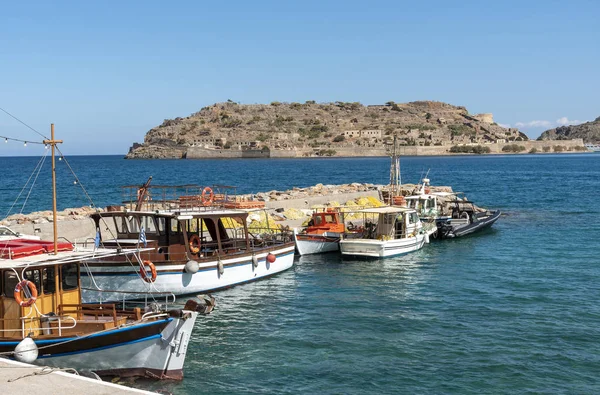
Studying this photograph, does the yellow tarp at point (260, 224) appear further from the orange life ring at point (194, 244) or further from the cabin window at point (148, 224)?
the cabin window at point (148, 224)

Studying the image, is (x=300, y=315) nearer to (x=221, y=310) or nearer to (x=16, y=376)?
(x=221, y=310)

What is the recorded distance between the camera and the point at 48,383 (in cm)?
1036

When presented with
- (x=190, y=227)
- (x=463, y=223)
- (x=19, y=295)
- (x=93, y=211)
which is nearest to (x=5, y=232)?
(x=190, y=227)

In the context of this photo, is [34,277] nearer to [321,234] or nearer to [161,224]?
[161,224]

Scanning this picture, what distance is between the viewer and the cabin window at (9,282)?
12.7 metres

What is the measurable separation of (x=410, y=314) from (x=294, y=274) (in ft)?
21.8

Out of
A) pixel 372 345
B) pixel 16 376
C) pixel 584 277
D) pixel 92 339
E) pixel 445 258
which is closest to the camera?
pixel 16 376

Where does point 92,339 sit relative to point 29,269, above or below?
below

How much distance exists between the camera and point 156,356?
12734 millimetres

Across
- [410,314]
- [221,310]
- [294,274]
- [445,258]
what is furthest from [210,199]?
[445,258]

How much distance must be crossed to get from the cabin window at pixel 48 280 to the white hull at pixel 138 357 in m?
1.27

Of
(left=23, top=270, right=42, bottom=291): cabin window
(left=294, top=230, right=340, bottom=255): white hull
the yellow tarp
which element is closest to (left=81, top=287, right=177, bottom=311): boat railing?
(left=23, top=270, right=42, bottom=291): cabin window

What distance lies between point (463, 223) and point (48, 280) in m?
26.4

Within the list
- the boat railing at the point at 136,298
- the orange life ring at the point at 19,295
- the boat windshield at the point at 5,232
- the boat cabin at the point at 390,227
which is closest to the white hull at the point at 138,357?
the orange life ring at the point at 19,295
